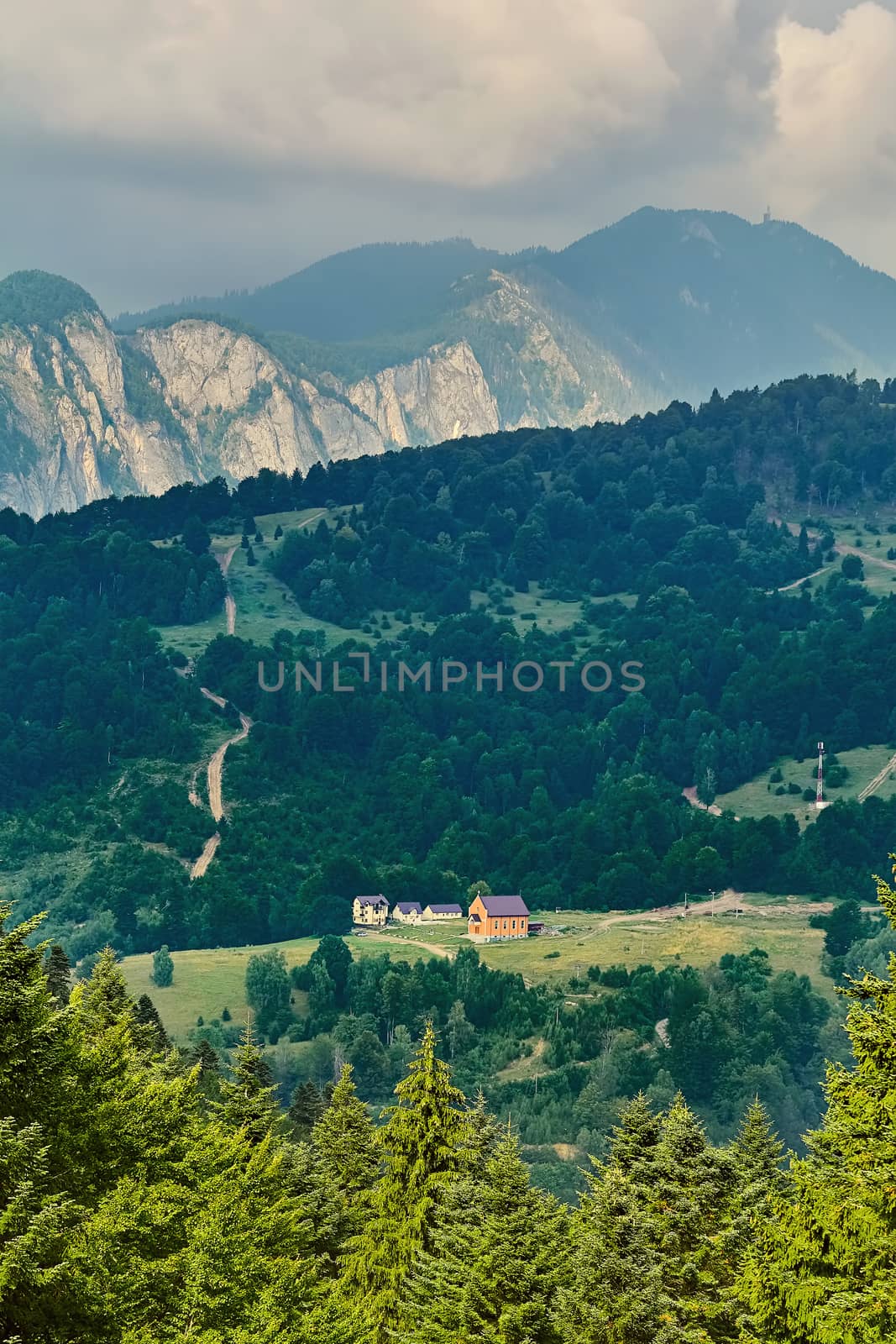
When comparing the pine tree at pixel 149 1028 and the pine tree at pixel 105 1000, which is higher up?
the pine tree at pixel 105 1000

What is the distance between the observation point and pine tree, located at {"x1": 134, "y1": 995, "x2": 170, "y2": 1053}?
2517 inches

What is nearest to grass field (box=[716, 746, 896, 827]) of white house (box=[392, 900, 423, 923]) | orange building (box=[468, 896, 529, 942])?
orange building (box=[468, 896, 529, 942])

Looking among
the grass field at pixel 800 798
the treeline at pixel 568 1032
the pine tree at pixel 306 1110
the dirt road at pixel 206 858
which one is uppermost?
the grass field at pixel 800 798

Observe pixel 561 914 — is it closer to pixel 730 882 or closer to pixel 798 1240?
pixel 730 882

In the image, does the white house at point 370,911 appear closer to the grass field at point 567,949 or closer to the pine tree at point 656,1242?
the grass field at point 567,949


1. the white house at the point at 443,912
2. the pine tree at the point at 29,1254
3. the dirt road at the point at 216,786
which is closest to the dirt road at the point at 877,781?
the white house at the point at 443,912

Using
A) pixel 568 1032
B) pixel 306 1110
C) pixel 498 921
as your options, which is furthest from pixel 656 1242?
pixel 498 921

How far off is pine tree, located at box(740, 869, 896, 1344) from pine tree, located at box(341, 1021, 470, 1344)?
1264 cm

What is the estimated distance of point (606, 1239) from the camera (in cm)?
3750

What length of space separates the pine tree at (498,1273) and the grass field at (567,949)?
96640 millimetres

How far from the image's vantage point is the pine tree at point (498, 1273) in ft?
116

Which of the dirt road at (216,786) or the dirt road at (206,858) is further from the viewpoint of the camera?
the dirt road at (216,786)

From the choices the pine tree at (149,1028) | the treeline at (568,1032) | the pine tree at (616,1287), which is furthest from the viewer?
the treeline at (568,1032)

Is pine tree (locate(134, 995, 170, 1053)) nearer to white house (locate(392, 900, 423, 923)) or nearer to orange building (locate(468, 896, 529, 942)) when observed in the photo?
orange building (locate(468, 896, 529, 942))
